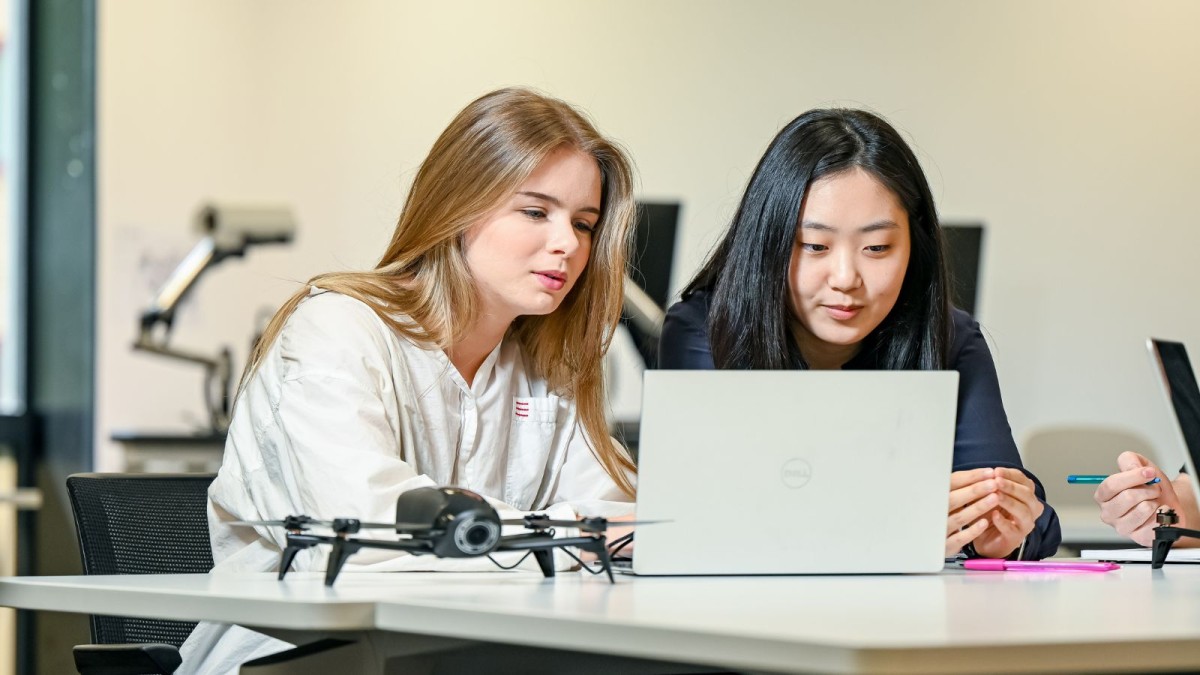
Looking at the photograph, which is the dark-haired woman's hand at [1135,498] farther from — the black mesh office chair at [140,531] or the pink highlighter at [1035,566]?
the black mesh office chair at [140,531]

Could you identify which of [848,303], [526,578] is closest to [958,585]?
[526,578]

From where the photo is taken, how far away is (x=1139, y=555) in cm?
158

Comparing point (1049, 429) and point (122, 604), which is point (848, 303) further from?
point (1049, 429)

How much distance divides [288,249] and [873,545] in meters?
3.28

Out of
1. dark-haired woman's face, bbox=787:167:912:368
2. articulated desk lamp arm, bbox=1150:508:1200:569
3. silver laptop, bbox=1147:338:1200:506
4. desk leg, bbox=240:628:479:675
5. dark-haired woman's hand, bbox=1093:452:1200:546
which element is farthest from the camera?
dark-haired woman's face, bbox=787:167:912:368

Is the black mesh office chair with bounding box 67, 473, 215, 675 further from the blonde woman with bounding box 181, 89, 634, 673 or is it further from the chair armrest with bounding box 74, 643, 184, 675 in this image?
the chair armrest with bounding box 74, 643, 184, 675

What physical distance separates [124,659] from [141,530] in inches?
11.9

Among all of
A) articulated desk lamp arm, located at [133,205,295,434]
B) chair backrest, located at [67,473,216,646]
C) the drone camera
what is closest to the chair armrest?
chair backrest, located at [67,473,216,646]

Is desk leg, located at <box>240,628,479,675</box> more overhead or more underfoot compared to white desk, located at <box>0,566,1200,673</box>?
more underfoot

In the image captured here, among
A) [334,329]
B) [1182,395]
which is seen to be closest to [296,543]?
[334,329]

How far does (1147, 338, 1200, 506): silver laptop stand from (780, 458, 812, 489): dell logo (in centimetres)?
14

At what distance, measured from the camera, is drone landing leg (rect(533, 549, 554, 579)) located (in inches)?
48.0

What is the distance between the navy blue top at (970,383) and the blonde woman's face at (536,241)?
30cm

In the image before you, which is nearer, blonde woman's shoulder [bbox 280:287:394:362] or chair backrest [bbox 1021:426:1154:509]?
blonde woman's shoulder [bbox 280:287:394:362]
